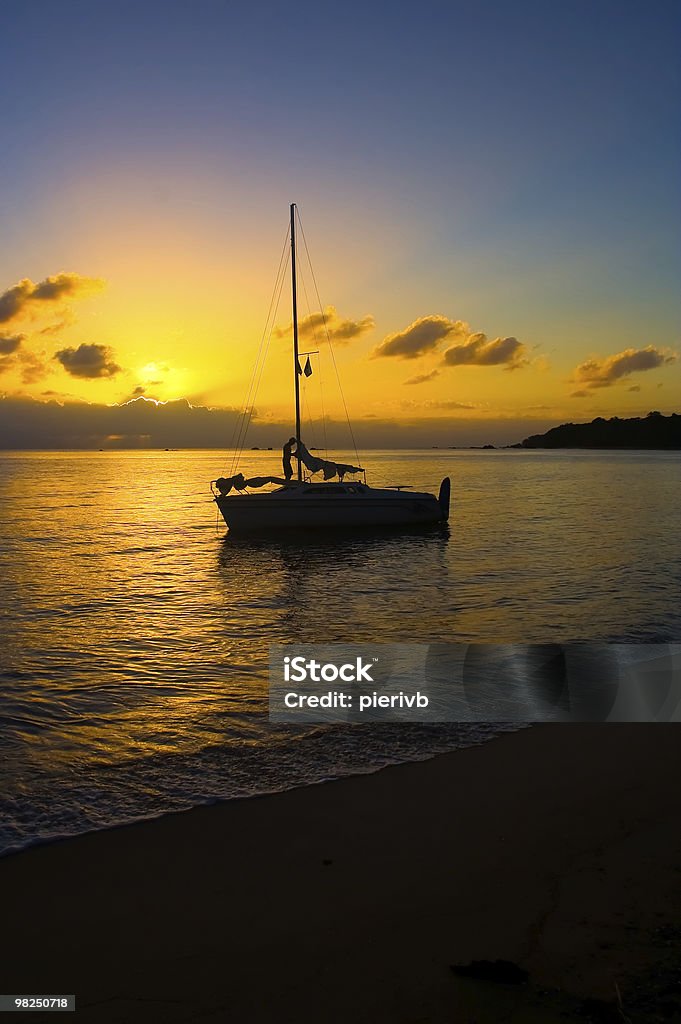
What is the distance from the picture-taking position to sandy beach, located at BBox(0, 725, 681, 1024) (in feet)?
13.5

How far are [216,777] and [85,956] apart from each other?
3.17 meters

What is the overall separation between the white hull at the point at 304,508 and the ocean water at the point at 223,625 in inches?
42.7

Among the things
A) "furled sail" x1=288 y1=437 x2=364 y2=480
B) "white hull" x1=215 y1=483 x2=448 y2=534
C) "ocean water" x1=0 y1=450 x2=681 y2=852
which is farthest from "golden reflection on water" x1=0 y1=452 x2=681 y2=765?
"furled sail" x1=288 y1=437 x2=364 y2=480

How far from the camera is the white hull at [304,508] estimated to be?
3388cm

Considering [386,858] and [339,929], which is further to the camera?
[386,858]

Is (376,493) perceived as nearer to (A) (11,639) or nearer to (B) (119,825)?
(A) (11,639)

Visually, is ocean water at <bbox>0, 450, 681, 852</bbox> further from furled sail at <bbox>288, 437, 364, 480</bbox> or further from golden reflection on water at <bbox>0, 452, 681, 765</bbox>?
furled sail at <bbox>288, 437, 364, 480</bbox>

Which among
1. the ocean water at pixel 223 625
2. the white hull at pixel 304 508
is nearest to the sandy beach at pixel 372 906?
the ocean water at pixel 223 625

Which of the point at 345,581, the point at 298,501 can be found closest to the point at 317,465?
the point at 298,501

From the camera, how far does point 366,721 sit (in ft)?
31.6

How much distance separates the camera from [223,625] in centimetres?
1683

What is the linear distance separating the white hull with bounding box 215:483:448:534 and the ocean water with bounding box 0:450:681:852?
3.56 ft

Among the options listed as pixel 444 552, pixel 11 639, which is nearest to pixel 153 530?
pixel 444 552

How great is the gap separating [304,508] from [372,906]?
28992 millimetres
